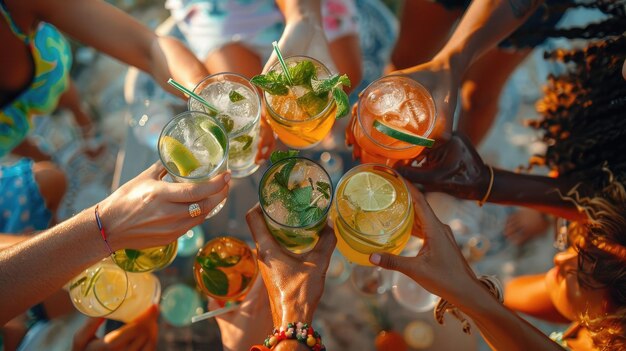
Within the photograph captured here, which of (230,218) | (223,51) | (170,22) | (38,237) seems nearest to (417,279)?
(230,218)

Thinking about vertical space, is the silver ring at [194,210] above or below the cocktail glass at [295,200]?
above

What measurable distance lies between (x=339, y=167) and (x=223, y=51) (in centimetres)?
110

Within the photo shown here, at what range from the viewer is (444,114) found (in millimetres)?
2125

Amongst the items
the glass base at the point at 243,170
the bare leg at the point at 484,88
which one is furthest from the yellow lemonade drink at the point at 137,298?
the bare leg at the point at 484,88

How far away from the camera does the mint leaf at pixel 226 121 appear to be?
→ 1945mm

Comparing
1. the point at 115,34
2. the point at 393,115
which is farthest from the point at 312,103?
the point at 115,34

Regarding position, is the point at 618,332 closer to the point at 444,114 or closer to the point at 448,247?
the point at 448,247

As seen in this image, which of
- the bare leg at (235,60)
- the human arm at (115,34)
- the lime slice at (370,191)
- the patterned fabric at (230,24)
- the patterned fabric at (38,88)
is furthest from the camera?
the patterned fabric at (230,24)

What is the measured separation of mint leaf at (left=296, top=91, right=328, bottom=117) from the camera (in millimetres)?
1894

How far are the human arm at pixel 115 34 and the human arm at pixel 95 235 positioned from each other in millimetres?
869

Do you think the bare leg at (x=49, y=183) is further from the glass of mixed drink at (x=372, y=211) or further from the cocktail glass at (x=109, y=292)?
the glass of mixed drink at (x=372, y=211)

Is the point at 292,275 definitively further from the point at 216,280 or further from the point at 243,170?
the point at 243,170

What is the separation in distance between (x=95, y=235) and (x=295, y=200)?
0.77 meters

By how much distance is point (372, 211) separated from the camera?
1783mm
